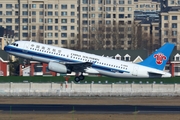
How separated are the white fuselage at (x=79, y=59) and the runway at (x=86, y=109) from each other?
1578 cm

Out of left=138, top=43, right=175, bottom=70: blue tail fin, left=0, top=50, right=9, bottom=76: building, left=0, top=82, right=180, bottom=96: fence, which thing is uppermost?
left=138, top=43, right=175, bottom=70: blue tail fin

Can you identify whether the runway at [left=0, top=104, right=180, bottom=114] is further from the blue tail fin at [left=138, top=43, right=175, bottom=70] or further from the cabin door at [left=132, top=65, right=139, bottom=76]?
the blue tail fin at [left=138, top=43, right=175, bottom=70]

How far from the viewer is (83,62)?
95375mm

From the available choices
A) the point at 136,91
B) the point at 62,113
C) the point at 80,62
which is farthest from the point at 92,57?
the point at 62,113

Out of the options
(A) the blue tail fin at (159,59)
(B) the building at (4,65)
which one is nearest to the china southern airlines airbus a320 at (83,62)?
(A) the blue tail fin at (159,59)

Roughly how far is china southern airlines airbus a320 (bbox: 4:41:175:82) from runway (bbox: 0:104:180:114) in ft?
52.1

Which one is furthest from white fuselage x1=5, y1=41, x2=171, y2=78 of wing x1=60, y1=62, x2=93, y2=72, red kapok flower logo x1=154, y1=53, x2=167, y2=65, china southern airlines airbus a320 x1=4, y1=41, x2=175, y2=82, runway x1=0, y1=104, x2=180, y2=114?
runway x1=0, y1=104, x2=180, y2=114

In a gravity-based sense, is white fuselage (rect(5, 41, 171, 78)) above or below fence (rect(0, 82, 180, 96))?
above

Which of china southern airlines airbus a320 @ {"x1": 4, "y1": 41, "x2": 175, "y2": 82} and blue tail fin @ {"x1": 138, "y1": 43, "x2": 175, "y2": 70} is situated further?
blue tail fin @ {"x1": 138, "y1": 43, "x2": 175, "y2": 70}

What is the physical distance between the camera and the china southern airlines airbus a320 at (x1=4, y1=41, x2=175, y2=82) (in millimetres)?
93938

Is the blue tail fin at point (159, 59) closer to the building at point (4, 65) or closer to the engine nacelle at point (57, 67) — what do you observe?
the engine nacelle at point (57, 67)

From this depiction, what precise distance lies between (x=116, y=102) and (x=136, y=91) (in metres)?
16.7

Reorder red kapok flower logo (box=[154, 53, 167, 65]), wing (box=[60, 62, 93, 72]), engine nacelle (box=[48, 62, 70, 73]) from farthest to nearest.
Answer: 1. red kapok flower logo (box=[154, 53, 167, 65])
2. wing (box=[60, 62, 93, 72])
3. engine nacelle (box=[48, 62, 70, 73])

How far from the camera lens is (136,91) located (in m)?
104
